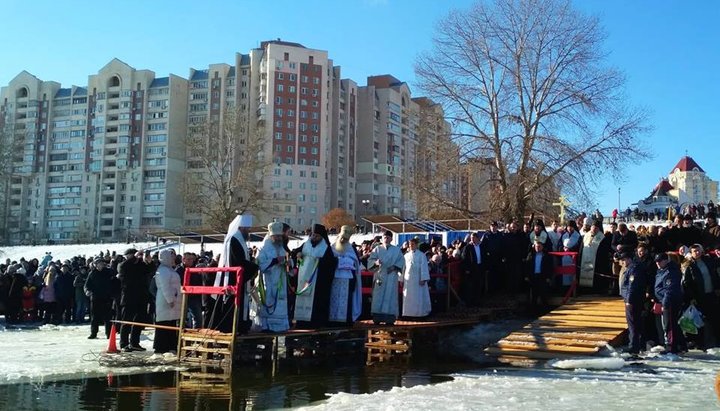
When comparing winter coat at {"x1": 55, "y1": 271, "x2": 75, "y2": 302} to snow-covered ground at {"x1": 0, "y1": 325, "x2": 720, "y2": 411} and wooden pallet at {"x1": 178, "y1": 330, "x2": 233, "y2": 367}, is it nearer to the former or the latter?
snow-covered ground at {"x1": 0, "y1": 325, "x2": 720, "y2": 411}

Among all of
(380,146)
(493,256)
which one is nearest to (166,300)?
(493,256)

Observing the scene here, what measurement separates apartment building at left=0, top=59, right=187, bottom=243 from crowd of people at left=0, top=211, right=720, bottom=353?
8129cm

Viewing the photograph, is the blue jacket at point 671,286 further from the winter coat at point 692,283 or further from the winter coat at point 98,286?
the winter coat at point 98,286

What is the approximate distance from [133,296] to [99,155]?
9230 cm

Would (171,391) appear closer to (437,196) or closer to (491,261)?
(491,261)

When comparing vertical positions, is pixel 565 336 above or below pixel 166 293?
below

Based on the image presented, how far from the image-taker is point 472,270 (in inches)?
531

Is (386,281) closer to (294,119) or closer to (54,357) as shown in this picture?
(54,357)

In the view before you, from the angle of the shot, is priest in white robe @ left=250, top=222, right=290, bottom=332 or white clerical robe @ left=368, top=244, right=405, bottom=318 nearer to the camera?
priest in white robe @ left=250, top=222, right=290, bottom=332

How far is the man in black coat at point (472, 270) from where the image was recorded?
13.4 meters

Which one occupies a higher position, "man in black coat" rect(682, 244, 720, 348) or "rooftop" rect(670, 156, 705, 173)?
"rooftop" rect(670, 156, 705, 173)

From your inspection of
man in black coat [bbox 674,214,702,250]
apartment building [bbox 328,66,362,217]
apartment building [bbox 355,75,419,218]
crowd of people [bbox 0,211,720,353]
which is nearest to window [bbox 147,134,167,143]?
A: apartment building [bbox 328,66,362,217]

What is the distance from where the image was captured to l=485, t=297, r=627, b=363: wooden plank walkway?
990cm

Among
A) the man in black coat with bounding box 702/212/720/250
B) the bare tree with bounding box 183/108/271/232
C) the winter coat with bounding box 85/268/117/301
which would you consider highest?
the bare tree with bounding box 183/108/271/232
